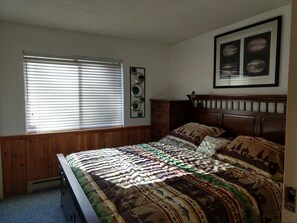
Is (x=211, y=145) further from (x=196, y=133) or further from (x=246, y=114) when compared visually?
(x=246, y=114)

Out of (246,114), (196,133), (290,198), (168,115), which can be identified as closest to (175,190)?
(290,198)

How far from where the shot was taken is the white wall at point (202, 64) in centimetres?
241

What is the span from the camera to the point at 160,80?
4.15 m

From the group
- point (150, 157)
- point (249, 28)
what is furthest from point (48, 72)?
point (249, 28)

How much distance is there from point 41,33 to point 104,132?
1.77 meters

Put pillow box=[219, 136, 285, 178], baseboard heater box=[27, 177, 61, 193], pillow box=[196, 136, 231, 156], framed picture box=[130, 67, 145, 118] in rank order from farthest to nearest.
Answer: framed picture box=[130, 67, 145, 118] → baseboard heater box=[27, 177, 61, 193] → pillow box=[196, 136, 231, 156] → pillow box=[219, 136, 285, 178]

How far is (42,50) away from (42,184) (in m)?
1.98

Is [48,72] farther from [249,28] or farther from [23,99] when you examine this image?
[249,28]

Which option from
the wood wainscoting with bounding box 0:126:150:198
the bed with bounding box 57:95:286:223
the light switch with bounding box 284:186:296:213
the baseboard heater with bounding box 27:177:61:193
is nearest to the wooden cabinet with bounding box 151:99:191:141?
the bed with bounding box 57:95:286:223

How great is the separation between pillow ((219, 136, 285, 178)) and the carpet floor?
6.70 ft

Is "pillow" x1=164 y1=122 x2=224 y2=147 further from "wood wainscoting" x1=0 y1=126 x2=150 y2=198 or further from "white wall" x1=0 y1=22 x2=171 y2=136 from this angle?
"wood wainscoting" x1=0 y1=126 x2=150 y2=198

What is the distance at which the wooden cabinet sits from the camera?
355 cm

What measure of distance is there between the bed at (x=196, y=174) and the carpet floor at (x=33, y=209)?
1.34 feet

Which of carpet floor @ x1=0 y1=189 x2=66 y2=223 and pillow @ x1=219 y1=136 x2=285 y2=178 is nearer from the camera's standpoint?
pillow @ x1=219 y1=136 x2=285 y2=178
